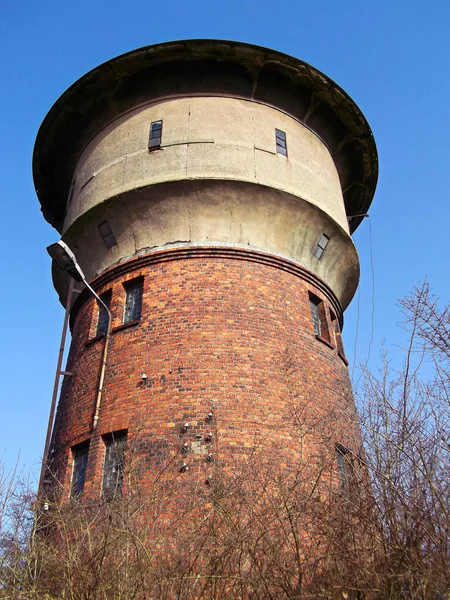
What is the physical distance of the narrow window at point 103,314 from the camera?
10.8m

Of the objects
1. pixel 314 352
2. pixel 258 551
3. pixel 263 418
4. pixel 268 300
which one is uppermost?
pixel 268 300

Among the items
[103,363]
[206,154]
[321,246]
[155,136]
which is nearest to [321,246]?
[321,246]

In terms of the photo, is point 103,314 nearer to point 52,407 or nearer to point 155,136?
point 52,407

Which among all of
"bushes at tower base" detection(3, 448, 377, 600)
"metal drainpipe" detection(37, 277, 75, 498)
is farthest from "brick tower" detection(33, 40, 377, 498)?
"bushes at tower base" detection(3, 448, 377, 600)

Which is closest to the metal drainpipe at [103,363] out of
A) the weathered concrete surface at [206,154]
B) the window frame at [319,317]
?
the weathered concrete surface at [206,154]

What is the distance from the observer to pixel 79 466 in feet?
30.9

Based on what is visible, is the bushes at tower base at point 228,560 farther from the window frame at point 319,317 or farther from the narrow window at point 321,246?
the narrow window at point 321,246

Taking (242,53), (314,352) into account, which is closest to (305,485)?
(314,352)

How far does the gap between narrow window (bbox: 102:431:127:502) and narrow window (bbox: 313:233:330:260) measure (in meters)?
5.14

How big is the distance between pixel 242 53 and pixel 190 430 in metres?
7.57

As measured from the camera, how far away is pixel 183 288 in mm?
10117

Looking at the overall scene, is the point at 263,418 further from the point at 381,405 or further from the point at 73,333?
the point at 73,333

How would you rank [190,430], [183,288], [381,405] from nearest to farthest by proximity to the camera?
[381,405] < [190,430] < [183,288]

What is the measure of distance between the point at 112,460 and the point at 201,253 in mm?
3856
